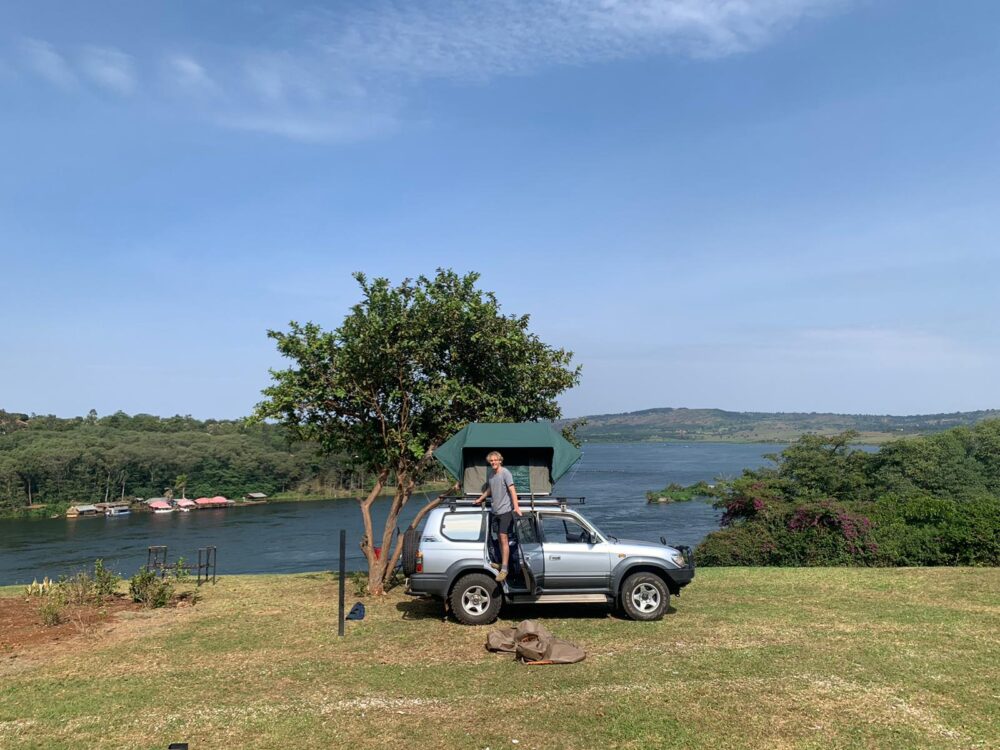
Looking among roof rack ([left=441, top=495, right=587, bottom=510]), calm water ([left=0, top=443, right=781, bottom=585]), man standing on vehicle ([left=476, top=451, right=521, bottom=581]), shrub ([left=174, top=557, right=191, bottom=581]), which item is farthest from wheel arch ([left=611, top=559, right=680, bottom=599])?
calm water ([left=0, top=443, right=781, bottom=585])

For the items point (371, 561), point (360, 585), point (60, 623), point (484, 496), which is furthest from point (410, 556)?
point (60, 623)

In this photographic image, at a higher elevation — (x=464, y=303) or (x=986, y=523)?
(x=464, y=303)

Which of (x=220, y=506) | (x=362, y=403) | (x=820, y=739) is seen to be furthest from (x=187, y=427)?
(x=820, y=739)

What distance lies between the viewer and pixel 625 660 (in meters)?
7.03

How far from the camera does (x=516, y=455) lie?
36.0ft

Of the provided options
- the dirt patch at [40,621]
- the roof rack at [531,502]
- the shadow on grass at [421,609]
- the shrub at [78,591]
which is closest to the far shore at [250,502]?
the shrub at [78,591]

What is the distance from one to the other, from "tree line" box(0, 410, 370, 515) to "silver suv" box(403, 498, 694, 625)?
213ft

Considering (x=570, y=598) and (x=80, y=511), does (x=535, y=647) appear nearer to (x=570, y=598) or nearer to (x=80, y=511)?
(x=570, y=598)

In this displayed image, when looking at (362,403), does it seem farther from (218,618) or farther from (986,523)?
(986,523)

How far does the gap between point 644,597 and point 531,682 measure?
303 cm

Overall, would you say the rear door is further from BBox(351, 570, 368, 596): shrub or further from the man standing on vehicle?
BBox(351, 570, 368, 596): shrub

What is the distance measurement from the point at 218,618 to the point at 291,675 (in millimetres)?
3485

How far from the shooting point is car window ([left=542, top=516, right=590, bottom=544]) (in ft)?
30.4

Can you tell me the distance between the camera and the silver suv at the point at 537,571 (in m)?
8.88
